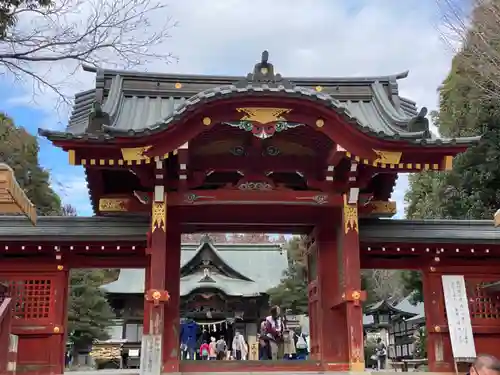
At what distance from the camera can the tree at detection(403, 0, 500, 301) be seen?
55.3 ft

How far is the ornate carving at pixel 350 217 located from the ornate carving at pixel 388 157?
837mm

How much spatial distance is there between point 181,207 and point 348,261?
2.70m

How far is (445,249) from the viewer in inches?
370

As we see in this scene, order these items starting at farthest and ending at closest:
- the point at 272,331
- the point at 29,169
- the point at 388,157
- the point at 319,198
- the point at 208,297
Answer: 1. the point at 29,169
2. the point at 208,297
3. the point at 272,331
4. the point at 319,198
5. the point at 388,157

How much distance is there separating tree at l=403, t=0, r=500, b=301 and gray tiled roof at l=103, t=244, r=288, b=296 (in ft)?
25.9

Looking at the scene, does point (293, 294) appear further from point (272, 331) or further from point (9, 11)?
point (9, 11)

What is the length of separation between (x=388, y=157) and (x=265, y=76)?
2.07m

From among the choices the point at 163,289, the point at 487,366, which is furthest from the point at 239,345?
the point at 487,366

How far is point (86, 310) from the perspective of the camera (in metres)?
22.5

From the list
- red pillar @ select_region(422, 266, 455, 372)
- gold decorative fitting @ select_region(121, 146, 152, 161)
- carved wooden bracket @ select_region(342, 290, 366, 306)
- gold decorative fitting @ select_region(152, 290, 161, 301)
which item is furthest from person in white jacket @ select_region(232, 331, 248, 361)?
gold decorative fitting @ select_region(121, 146, 152, 161)

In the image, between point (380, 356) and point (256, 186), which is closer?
point (256, 186)

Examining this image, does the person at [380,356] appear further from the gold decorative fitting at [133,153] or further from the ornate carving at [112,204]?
the gold decorative fitting at [133,153]

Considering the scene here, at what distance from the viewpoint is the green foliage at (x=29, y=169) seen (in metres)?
23.3

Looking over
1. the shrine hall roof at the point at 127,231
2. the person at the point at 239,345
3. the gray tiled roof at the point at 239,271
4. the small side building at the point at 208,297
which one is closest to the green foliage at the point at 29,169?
the gray tiled roof at the point at 239,271
